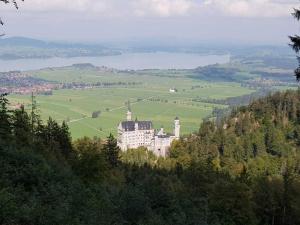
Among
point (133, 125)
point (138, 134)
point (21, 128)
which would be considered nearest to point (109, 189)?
point (21, 128)

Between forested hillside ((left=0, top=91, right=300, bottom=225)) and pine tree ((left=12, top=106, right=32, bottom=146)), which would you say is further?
pine tree ((left=12, top=106, right=32, bottom=146))

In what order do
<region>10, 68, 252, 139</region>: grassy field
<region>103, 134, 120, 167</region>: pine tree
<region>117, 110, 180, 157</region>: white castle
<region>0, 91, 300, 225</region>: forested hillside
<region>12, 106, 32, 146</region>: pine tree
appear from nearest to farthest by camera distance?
<region>0, 91, 300, 225</region>: forested hillside, <region>12, 106, 32, 146</region>: pine tree, <region>103, 134, 120, 167</region>: pine tree, <region>117, 110, 180, 157</region>: white castle, <region>10, 68, 252, 139</region>: grassy field

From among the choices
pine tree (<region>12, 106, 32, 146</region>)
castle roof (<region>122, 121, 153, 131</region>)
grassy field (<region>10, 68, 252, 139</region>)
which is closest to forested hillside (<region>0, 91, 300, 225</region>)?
pine tree (<region>12, 106, 32, 146</region>)

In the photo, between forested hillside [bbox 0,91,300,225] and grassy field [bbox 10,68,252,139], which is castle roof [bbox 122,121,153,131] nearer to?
grassy field [bbox 10,68,252,139]

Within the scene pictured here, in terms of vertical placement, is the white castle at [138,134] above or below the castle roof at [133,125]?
below

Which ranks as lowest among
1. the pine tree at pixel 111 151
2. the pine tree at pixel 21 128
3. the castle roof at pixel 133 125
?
the castle roof at pixel 133 125

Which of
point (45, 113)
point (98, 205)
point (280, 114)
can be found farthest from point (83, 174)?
point (45, 113)

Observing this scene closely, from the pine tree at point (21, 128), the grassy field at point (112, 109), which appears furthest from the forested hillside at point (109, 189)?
the grassy field at point (112, 109)

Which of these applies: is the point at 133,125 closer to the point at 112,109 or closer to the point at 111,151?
the point at 112,109

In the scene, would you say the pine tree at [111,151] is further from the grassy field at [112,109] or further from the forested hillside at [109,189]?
the grassy field at [112,109]

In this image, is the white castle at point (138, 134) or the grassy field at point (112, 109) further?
the grassy field at point (112, 109)

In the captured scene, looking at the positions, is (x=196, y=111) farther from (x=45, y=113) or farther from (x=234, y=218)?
(x=234, y=218)
